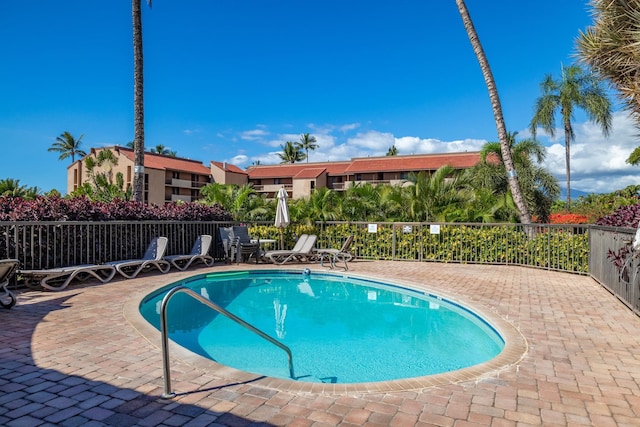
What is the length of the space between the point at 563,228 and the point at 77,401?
39.4 feet

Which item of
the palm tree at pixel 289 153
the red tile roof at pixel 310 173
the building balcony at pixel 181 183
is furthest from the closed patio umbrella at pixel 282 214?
the palm tree at pixel 289 153

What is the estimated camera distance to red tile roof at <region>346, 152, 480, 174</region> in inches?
1661

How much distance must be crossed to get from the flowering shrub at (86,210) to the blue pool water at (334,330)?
2851 millimetres

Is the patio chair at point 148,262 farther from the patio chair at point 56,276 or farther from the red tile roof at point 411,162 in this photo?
the red tile roof at point 411,162

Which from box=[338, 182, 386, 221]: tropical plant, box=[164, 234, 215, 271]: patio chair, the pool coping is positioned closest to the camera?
the pool coping

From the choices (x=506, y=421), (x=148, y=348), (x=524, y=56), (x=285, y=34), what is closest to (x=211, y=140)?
(x=285, y=34)

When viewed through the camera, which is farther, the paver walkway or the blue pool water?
the blue pool water

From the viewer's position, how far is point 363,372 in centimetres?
450

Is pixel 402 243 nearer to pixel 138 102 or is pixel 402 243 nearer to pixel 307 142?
pixel 138 102

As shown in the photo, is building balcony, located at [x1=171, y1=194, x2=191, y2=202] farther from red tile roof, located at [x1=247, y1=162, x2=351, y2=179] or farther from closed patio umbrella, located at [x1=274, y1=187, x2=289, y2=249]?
closed patio umbrella, located at [x1=274, y1=187, x2=289, y2=249]

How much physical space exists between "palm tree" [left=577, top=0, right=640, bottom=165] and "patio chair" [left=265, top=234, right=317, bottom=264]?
894 cm

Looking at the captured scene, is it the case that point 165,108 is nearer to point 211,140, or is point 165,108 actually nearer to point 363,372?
point 211,140

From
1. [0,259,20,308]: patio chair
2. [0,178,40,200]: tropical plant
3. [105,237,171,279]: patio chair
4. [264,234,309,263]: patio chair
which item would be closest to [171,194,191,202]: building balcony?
[0,178,40,200]: tropical plant

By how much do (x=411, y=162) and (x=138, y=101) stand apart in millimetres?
36295
